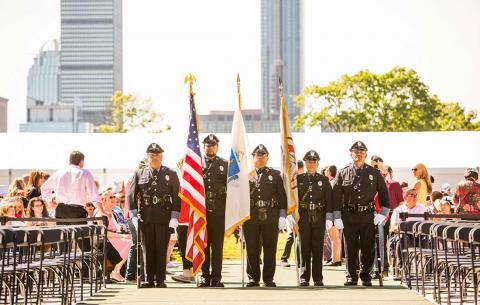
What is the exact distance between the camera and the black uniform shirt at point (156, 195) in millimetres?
17219

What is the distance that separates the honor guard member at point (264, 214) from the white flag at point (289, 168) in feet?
0.44

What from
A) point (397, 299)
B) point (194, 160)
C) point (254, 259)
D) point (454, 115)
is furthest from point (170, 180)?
point (454, 115)

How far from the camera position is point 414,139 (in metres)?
41.5

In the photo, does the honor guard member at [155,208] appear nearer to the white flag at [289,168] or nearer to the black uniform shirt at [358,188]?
the white flag at [289,168]

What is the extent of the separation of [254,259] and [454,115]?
3523 inches

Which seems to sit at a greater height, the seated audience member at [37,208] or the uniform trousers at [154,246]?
the seated audience member at [37,208]

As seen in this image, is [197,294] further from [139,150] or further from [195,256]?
[139,150]

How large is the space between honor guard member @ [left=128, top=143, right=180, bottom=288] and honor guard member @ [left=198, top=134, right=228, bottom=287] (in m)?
0.62

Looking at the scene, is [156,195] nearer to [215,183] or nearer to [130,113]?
[215,183]

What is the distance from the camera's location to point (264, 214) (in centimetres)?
1747

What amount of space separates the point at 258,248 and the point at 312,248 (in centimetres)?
88

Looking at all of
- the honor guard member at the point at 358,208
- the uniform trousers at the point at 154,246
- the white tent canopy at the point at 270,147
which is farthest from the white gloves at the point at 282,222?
the white tent canopy at the point at 270,147

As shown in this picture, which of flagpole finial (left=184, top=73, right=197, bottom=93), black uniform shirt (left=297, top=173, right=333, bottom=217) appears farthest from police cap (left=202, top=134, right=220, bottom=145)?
black uniform shirt (left=297, top=173, right=333, bottom=217)

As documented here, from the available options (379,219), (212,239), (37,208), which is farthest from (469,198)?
(37,208)
